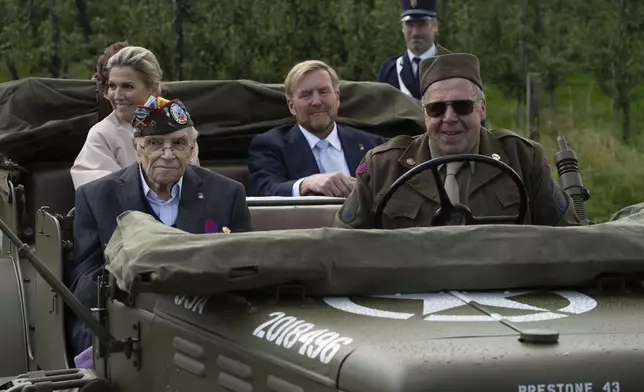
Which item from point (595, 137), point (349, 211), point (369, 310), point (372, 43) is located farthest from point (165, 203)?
point (595, 137)

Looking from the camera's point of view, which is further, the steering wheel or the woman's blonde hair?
the woman's blonde hair

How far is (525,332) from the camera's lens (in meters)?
2.85

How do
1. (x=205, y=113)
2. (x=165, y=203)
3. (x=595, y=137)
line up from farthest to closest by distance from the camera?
1. (x=595, y=137)
2. (x=205, y=113)
3. (x=165, y=203)

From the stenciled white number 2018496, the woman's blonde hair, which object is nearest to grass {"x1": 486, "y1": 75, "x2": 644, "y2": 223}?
the woman's blonde hair

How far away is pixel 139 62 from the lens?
6.01 m

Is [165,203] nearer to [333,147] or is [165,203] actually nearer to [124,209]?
[124,209]

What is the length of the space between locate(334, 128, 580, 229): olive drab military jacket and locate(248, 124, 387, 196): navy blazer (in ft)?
5.03

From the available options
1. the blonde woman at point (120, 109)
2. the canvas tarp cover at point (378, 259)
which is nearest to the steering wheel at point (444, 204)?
the canvas tarp cover at point (378, 259)

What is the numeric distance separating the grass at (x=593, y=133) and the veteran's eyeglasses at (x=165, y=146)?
669cm

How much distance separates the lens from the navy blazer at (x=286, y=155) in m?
6.39

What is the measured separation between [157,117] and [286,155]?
1581 millimetres

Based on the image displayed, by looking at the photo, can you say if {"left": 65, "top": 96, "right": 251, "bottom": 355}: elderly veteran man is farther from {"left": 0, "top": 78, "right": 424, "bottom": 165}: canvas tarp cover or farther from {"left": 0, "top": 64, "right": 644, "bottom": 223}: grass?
{"left": 0, "top": 64, "right": 644, "bottom": 223}: grass

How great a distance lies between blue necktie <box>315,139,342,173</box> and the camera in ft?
21.6

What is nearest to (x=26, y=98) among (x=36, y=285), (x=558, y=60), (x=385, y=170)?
(x=36, y=285)
